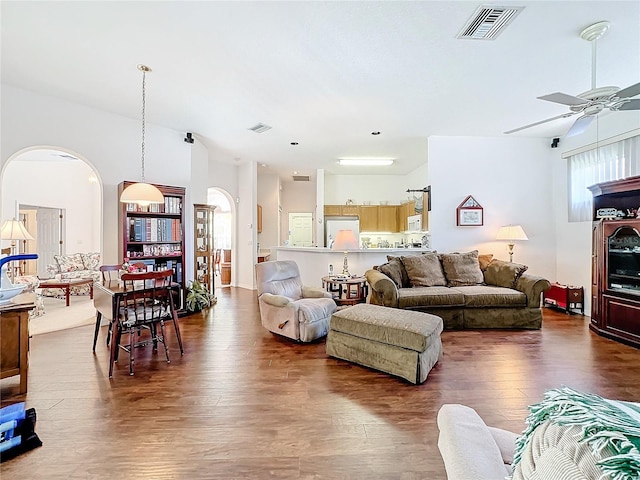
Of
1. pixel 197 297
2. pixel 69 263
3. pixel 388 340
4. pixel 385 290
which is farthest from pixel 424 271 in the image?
pixel 69 263

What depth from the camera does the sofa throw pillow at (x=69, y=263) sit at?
7.02 meters

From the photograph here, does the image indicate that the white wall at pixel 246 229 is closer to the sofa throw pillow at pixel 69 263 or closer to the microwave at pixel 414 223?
the sofa throw pillow at pixel 69 263

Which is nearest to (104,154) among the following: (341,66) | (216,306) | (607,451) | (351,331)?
(216,306)

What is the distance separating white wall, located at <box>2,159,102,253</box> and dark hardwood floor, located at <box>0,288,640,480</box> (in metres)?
5.94

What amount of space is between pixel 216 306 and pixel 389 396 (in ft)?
13.0

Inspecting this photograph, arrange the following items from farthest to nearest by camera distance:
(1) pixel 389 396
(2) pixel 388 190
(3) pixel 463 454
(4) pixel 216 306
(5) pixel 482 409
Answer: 1. (2) pixel 388 190
2. (4) pixel 216 306
3. (1) pixel 389 396
4. (5) pixel 482 409
5. (3) pixel 463 454

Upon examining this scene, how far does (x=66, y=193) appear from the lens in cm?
849

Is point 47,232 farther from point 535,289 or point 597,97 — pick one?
point 597,97

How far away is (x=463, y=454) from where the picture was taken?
2.82 feet

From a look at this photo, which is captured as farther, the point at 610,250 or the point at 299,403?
the point at 610,250

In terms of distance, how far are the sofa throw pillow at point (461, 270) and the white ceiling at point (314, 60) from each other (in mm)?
2115

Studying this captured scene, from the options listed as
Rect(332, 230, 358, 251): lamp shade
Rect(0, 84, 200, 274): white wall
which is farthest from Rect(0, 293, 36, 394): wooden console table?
Rect(332, 230, 358, 251): lamp shade

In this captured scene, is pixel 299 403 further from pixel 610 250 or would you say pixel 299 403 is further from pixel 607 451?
pixel 610 250

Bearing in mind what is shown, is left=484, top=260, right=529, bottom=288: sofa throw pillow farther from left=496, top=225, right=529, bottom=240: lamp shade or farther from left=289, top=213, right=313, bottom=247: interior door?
left=289, top=213, right=313, bottom=247: interior door
